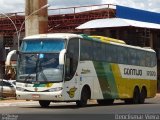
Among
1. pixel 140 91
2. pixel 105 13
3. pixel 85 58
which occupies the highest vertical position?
pixel 105 13

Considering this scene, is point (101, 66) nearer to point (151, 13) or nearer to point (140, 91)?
point (140, 91)

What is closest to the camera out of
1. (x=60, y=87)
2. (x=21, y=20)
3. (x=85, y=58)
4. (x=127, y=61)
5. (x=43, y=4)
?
(x=60, y=87)

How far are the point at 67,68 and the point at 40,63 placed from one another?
1.26 m

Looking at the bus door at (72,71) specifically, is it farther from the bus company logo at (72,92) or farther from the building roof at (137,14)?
the building roof at (137,14)

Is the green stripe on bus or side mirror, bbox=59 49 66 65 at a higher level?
side mirror, bbox=59 49 66 65

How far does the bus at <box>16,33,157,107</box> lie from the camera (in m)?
24.5

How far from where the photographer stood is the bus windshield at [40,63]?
24484 millimetres

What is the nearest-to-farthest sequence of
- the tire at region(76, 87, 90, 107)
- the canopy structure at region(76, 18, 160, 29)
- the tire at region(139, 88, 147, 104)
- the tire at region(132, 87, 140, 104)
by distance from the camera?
the tire at region(76, 87, 90, 107)
the tire at region(132, 87, 140, 104)
the tire at region(139, 88, 147, 104)
the canopy structure at region(76, 18, 160, 29)

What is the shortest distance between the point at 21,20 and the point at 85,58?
37417 mm

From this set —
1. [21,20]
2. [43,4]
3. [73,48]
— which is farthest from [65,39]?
[21,20]

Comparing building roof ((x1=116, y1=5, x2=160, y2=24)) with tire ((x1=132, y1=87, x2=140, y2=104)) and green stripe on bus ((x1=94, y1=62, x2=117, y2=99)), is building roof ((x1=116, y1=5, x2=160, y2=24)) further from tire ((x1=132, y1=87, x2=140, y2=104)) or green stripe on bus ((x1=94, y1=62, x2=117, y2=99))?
green stripe on bus ((x1=94, y1=62, x2=117, y2=99))

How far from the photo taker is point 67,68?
2470cm

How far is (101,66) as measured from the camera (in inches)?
1098

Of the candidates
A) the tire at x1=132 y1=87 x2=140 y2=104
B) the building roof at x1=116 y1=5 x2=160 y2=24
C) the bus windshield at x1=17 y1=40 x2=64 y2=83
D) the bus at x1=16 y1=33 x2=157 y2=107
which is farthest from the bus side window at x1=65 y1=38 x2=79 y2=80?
the building roof at x1=116 y1=5 x2=160 y2=24
